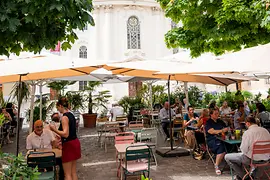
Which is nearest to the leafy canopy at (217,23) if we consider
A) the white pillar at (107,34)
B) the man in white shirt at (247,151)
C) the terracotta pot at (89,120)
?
the man in white shirt at (247,151)

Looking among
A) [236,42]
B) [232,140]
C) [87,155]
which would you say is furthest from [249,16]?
[87,155]

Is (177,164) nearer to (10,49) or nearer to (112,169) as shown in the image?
(112,169)

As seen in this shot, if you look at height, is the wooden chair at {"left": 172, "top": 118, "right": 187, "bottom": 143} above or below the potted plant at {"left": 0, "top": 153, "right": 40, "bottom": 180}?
below

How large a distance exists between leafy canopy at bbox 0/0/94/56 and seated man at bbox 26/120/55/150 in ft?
8.81

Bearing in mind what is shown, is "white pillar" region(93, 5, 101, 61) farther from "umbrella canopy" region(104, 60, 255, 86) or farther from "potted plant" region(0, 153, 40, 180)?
"potted plant" region(0, 153, 40, 180)

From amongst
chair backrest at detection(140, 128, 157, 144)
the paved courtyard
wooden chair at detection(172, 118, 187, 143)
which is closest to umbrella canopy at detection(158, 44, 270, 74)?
chair backrest at detection(140, 128, 157, 144)

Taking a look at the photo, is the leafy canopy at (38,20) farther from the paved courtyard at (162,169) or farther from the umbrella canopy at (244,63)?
the paved courtyard at (162,169)

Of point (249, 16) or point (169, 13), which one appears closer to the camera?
point (249, 16)

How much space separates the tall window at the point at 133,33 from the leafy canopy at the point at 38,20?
27.8 metres

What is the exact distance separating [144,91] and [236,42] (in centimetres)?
1203

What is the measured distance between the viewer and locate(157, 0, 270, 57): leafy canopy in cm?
585

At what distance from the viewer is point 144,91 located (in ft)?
63.6

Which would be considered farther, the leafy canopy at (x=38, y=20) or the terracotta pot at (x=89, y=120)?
the terracotta pot at (x=89, y=120)

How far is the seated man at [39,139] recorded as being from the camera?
5816 millimetres
